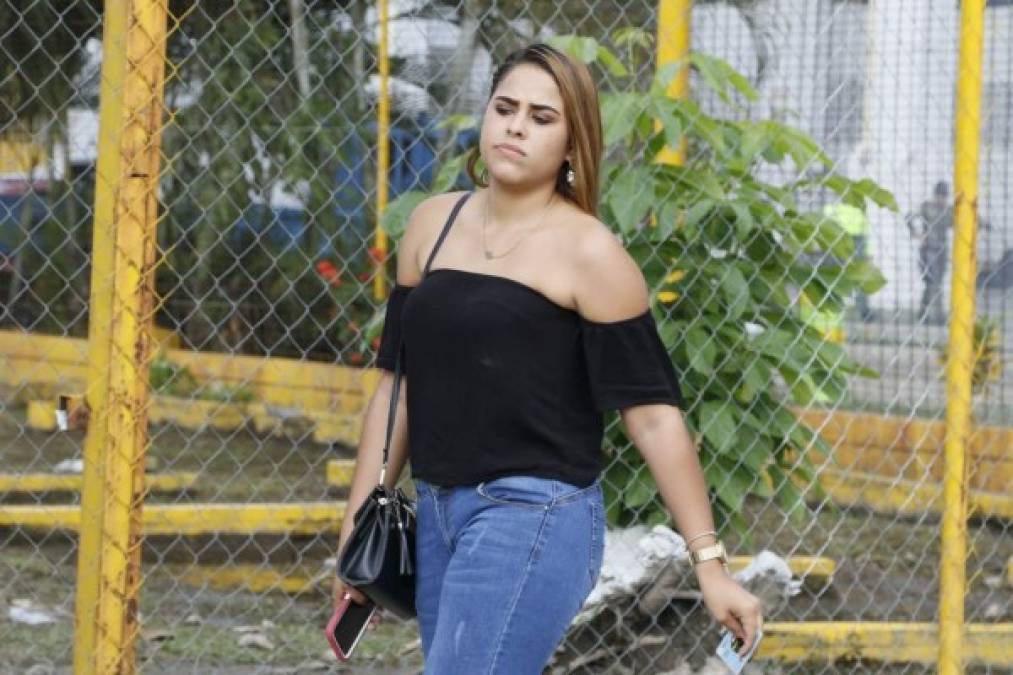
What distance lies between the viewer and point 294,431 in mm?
10055

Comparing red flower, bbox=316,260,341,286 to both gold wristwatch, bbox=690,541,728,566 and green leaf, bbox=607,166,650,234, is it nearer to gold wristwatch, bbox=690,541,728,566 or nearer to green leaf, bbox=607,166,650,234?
green leaf, bbox=607,166,650,234

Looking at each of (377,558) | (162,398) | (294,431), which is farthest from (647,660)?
(162,398)

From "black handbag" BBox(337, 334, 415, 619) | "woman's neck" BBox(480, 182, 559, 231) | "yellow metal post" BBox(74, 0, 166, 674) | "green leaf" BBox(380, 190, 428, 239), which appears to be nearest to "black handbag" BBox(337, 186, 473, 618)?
"black handbag" BBox(337, 334, 415, 619)

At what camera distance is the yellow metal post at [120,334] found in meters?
3.71

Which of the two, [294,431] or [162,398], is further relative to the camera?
[162,398]

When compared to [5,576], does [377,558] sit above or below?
above

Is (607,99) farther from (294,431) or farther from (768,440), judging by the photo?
(294,431)

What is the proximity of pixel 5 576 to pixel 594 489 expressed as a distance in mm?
3912

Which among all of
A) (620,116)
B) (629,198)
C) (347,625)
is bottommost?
(347,625)

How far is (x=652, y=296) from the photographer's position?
465 cm

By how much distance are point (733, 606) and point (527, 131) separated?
90 centimetres

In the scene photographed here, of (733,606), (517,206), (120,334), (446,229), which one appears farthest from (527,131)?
(120,334)

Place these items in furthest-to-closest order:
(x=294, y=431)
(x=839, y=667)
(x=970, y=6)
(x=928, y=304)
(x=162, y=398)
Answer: (x=162, y=398)
(x=294, y=431)
(x=928, y=304)
(x=839, y=667)
(x=970, y=6)

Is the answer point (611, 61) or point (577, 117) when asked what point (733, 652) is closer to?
point (577, 117)
